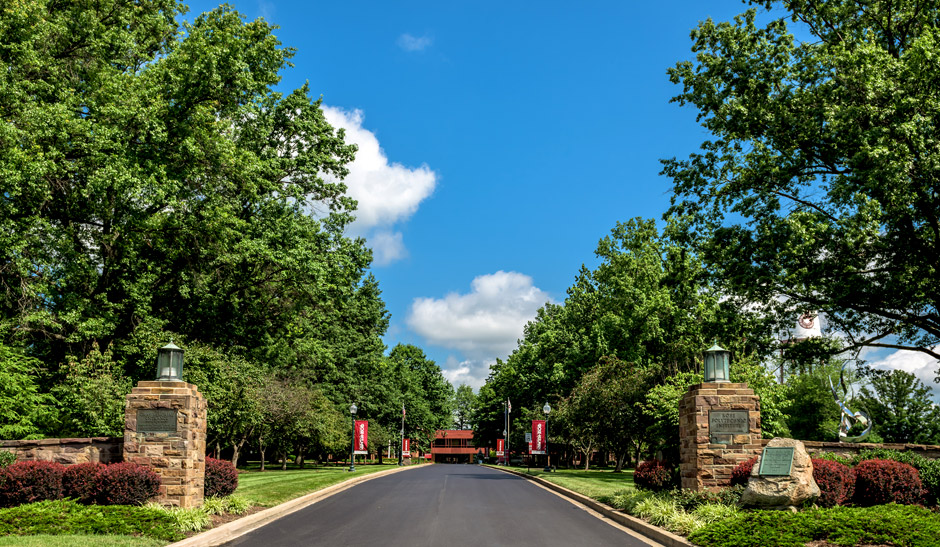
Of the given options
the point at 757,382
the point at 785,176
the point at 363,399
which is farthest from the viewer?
the point at 363,399

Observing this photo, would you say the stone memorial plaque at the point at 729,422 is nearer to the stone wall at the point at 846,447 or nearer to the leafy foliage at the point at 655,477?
the stone wall at the point at 846,447

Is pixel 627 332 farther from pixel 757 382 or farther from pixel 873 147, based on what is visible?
pixel 873 147

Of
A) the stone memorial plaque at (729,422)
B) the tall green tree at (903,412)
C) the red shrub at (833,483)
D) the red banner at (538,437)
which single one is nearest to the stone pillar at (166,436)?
the stone memorial plaque at (729,422)

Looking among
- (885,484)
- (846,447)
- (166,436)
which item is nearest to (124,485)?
(166,436)

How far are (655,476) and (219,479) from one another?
1031 centimetres

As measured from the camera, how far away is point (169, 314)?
85.1 feet

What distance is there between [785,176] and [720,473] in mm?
9672

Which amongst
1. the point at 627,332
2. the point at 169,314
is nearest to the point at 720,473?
the point at 169,314

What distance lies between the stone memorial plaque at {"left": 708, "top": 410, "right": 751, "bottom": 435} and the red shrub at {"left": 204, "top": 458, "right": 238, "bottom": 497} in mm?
10824

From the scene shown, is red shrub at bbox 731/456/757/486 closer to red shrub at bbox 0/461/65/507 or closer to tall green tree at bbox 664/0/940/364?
tall green tree at bbox 664/0/940/364

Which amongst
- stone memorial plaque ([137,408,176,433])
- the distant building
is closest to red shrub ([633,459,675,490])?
stone memorial plaque ([137,408,176,433])

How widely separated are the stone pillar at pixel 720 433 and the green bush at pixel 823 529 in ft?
9.50

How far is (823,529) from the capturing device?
33.3 feet

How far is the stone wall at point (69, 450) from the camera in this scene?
1348 cm
